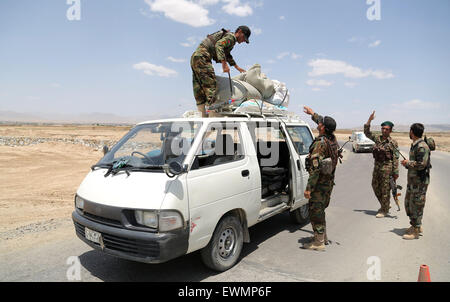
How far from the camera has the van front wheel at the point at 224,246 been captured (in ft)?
12.2

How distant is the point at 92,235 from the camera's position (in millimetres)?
3496

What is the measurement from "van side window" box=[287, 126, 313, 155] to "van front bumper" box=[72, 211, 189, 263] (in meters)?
3.15

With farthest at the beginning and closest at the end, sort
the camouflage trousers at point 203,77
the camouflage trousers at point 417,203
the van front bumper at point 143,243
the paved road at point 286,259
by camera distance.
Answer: the camouflage trousers at point 417,203 < the camouflage trousers at point 203,77 < the paved road at point 286,259 < the van front bumper at point 143,243

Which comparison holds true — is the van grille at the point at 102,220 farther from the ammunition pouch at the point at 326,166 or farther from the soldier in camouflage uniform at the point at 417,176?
the soldier in camouflage uniform at the point at 417,176

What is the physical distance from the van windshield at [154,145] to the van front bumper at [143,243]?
0.80 m

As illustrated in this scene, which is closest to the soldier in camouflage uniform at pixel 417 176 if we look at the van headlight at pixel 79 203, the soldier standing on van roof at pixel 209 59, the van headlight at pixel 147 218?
the soldier standing on van roof at pixel 209 59

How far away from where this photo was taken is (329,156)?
183 inches

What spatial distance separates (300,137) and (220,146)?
220 cm

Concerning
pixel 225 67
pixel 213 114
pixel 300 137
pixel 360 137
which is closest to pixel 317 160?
pixel 300 137

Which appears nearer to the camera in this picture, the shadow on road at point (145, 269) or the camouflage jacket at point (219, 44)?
the shadow on road at point (145, 269)

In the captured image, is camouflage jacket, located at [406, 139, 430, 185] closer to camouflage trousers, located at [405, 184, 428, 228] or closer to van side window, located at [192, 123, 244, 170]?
camouflage trousers, located at [405, 184, 428, 228]

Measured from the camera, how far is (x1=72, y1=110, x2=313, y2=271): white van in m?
3.13

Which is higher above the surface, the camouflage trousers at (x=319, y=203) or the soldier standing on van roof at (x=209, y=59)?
the soldier standing on van roof at (x=209, y=59)
